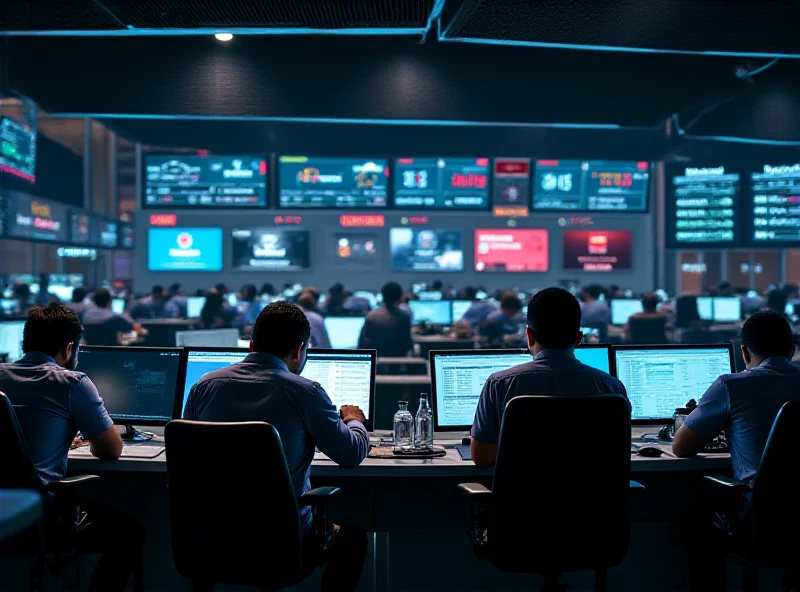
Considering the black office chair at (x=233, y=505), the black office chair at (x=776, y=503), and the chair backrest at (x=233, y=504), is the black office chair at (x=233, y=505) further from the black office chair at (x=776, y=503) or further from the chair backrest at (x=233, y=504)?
the black office chair at (x=776, y=503)

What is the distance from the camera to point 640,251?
15.1m

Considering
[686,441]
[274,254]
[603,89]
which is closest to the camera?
[686,441]

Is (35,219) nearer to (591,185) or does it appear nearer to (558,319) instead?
(591,185)

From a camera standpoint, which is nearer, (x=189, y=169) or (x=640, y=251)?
(x=189, y=169)

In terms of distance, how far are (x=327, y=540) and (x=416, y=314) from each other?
6474 mm

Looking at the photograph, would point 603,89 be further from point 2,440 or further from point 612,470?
point 2,440

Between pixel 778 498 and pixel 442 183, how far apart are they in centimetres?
675

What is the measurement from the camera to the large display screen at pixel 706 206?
7.36 meters

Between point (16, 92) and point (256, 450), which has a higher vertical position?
point (16, 92)

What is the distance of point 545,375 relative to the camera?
2273mm

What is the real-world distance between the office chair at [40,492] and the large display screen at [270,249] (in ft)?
39.1

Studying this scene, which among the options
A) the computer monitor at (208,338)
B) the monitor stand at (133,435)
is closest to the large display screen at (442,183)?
the computer monitor at (208,338)

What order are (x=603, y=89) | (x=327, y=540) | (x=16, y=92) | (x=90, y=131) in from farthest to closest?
(x=90, y=131), (x=603, y=89), (x=16, y=92), (x=327, y=540)

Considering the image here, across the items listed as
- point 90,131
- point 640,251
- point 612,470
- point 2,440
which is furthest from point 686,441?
point 90,131
